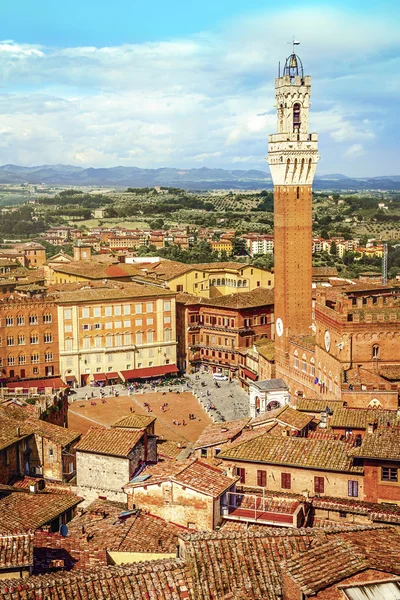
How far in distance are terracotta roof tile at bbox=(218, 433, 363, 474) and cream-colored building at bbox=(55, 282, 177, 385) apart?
45.3 m

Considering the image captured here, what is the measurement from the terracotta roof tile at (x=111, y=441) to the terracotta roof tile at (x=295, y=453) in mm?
2710

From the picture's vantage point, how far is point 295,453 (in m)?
25.9

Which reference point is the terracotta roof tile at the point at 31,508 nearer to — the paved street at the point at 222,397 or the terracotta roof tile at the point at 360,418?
the terracotta roof tile at the point at 360,418

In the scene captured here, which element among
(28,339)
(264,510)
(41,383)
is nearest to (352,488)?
(264,510)

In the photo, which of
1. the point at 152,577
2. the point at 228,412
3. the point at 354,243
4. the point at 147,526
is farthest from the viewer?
the point at 354,243

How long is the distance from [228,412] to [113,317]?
57.2ft

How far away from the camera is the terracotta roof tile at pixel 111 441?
86.4ft

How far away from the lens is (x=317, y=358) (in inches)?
2141

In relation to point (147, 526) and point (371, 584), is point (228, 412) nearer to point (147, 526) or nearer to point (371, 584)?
point (147, 526)

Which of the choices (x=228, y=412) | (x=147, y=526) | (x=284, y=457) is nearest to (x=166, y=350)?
(x=228, y=412)

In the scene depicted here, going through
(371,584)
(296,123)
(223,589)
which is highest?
(296,123)

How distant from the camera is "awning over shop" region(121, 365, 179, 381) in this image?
72062 millimetres

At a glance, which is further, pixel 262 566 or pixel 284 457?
pixel 284 457

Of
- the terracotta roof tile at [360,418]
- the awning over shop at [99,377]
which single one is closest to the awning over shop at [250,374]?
the awning over shop at [99,377]
